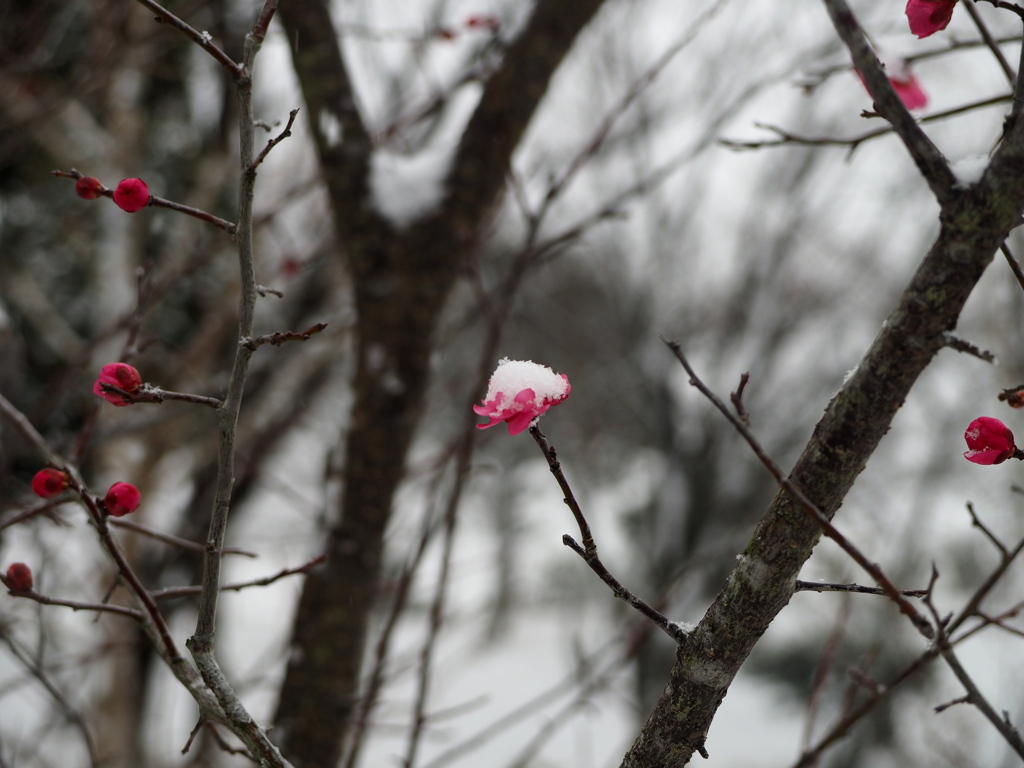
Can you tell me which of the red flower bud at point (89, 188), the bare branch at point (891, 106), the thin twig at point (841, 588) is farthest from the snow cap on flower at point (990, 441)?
the red flower bud at point (89, 188)

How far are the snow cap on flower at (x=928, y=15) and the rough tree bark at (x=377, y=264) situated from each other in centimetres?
108

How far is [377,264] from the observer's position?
181 cm

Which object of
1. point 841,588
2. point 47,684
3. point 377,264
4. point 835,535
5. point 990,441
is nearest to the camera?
point 835,535

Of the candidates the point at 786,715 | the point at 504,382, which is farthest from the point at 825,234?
the point at 504,382

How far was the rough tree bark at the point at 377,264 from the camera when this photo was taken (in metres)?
1.77

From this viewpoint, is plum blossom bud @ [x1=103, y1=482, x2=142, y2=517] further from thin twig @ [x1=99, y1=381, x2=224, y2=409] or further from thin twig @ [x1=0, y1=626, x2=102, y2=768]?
thin twig @ [x1=0, y1=626, x2=102, y2=768]

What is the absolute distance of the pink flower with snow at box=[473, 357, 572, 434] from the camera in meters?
0.66

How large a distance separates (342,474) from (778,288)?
6066mm

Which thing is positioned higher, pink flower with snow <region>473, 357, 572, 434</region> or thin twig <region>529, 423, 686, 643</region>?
pink flower with snow <region>473, 357, 572, 434</region>

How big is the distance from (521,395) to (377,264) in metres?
1.24

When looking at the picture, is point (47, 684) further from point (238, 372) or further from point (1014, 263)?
point (1014, 263)

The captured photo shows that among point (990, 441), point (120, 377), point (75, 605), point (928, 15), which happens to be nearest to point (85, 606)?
point (75, 605)

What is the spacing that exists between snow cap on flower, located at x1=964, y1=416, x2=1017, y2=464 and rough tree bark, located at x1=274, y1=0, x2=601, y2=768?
1.27 m

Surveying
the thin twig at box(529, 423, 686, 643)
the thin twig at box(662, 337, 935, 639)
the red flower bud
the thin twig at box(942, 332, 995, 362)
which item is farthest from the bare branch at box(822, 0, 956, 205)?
the red flower bud
